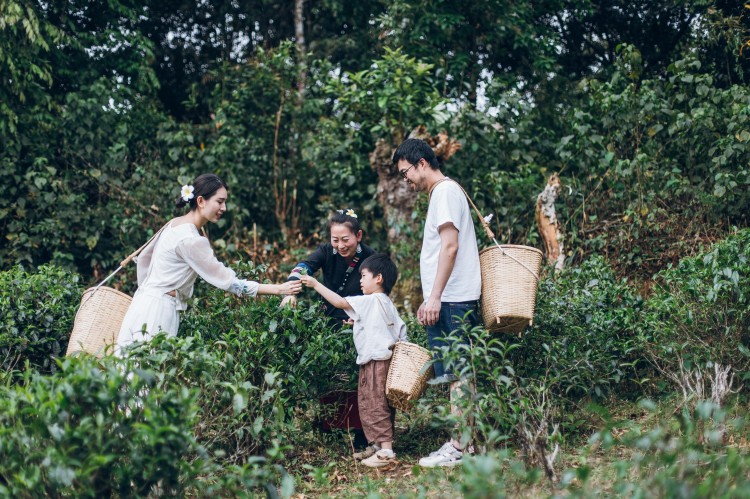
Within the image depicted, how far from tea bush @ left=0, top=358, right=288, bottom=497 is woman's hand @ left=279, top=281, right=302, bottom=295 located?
146 cm

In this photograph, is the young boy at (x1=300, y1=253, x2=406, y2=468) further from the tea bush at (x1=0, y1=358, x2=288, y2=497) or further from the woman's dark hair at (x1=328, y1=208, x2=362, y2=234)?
the tea bush at (x1=0, y1=358, x2=288, y2=497)

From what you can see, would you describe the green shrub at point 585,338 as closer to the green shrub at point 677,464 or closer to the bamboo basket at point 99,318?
the green shrub at point 677,464

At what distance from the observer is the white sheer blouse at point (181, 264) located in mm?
4172

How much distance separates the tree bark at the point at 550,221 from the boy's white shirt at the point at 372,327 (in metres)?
3.60

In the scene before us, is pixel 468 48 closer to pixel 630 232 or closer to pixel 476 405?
pixel 630 232

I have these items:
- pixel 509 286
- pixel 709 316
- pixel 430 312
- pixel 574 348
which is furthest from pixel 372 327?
pixel 709 316

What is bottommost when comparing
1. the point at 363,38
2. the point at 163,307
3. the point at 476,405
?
the point at 476,405

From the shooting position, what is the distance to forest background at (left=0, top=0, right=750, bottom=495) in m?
4.98

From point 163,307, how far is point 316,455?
1253 mm

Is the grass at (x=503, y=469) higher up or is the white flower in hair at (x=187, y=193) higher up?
the white flower in hair at (x=187, y=193)

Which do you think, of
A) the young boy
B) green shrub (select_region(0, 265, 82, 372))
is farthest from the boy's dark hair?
green shrub (select_region(0, 265, 82, 372))

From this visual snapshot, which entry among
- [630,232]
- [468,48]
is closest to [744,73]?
[630,232]

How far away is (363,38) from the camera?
11.1 m

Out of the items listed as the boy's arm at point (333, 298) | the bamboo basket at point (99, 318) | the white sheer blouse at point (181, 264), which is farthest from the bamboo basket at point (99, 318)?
the boy's arm at point (333, 298)
